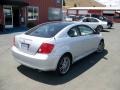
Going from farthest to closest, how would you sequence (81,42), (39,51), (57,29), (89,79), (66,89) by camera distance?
(81,42) < (57,29) < (89,79) < (39,51) < (66,89)

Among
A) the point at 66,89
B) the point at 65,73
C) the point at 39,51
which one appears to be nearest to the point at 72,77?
the point at 65,73

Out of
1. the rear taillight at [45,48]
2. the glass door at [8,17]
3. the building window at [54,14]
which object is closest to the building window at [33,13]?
the building window at [54,14]

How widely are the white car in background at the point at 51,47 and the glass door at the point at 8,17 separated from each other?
15.0m

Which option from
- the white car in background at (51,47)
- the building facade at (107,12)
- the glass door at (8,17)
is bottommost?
the white car in background at (51,47)

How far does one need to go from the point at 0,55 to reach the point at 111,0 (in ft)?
246

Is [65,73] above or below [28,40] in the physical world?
below

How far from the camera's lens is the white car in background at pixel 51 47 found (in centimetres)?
533

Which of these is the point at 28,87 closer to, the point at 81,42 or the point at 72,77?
the point at 72,77

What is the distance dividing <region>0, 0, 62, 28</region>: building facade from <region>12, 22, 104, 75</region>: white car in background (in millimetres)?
14312

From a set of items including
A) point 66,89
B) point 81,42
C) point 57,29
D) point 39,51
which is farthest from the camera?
point 81,42

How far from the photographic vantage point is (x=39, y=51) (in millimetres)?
5348

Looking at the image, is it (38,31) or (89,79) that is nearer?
(89,79)

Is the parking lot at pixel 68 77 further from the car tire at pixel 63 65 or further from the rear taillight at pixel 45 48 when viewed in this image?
the rear taillight at pixel 45 48

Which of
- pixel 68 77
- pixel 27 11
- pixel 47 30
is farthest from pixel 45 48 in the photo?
pixel 27 11
